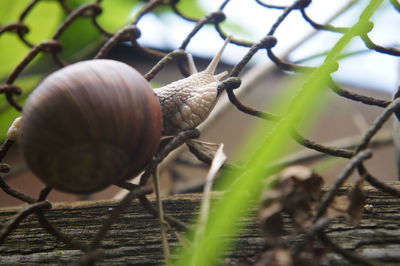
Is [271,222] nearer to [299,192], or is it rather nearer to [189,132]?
[299,192]

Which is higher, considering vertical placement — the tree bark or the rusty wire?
the rusty wire

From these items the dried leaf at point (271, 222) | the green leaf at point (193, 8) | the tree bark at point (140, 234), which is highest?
the green leaf at point (193, 8)

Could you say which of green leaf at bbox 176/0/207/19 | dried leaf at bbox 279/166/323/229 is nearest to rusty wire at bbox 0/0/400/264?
dried leaf at bbox 279/166/323/229

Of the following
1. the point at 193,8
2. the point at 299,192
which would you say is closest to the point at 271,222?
the point at 299,192

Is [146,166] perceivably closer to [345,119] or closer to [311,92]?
[311,92]

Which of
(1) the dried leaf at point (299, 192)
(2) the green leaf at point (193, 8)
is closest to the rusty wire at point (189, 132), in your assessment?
(1) the dried leaf at point (299, 192)

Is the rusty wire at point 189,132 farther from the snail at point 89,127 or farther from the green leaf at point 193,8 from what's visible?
the green leaf at point 193,8

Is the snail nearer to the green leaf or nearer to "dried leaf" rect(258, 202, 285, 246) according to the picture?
"dried leaf" rect(258, 202, 285, 246)
